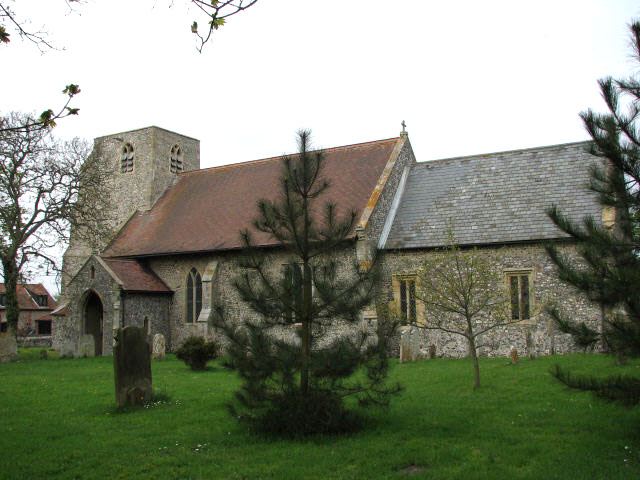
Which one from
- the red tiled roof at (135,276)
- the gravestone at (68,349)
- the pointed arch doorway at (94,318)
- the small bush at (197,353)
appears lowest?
the gravestone at (68,349)

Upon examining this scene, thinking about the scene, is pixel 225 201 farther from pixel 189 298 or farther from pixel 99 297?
pixel 99 297

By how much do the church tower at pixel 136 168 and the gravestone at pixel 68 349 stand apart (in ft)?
17.3

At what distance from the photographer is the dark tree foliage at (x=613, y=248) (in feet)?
24.2

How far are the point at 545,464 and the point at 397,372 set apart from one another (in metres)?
8.37

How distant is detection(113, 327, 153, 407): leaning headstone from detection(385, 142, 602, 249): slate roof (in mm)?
11250

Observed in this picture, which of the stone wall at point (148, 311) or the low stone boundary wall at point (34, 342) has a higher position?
the stone wall at point (148, 311)

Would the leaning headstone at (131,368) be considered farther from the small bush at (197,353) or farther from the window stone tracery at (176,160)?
the window stone tracery at (176,160)

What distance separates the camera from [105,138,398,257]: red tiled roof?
906 inches

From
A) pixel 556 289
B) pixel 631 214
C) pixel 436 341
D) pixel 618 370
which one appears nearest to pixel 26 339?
pixel 436 341

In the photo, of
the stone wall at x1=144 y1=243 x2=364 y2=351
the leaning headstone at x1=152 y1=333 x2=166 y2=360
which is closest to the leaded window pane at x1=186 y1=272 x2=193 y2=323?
the stone wall at x1=144 y1=243 x2=364 y2=351

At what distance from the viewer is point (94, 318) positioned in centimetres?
2503

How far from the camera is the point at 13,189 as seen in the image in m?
22.8

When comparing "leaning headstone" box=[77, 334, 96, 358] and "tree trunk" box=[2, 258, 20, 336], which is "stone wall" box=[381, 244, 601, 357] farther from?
"tree trunk" box=[2, 258, 20, 336]

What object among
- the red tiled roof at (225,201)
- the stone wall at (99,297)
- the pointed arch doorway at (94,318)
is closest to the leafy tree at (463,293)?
the red tiled roof at (225,201)
